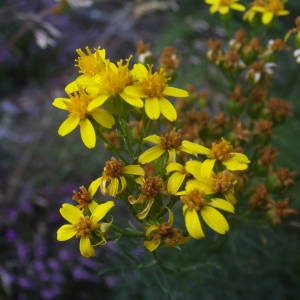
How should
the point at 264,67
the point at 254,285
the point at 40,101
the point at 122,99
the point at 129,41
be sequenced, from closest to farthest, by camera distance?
the point at 122,99 < the point at 264,67 < the point at 254,285 < the point at 40,101 < the point at 129,41

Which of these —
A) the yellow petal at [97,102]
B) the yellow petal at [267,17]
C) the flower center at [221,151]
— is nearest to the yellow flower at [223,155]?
the flower center at [221,151]

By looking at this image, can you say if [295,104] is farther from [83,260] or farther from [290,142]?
[83,260]

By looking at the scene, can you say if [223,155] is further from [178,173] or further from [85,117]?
[85,117]

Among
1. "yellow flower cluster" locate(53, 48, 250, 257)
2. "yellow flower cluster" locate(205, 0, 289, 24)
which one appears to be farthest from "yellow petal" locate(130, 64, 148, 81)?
"yellow flower cluster" locate(205, 0, 289, 24)

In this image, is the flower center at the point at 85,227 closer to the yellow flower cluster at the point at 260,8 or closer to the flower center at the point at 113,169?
the flower center at the point at 113,169

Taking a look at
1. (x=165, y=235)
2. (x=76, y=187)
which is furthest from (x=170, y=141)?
(x=76, y=187)

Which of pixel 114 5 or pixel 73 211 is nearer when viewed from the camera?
pixel 73 211

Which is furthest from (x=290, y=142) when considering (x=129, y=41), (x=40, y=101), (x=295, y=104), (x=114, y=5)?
(x=114, y=5)
